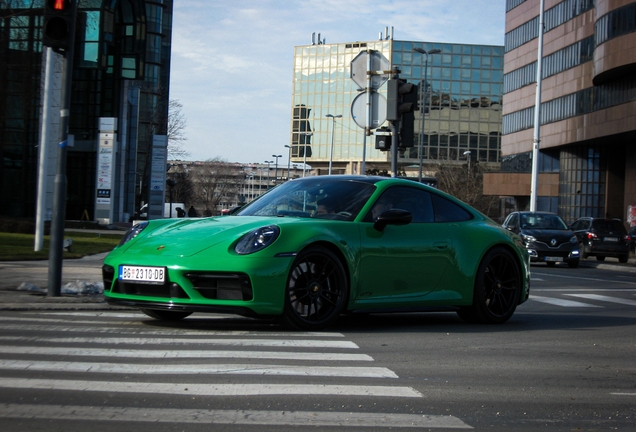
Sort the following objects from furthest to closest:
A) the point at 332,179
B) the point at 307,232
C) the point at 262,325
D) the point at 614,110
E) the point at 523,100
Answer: the point at 523,100, the point at 614,110, the point at 332,179, the point at 262,325, the point at 307,232

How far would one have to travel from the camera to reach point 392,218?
8.64 metres

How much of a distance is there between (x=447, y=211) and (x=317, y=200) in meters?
1.57

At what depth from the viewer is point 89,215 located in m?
59.2

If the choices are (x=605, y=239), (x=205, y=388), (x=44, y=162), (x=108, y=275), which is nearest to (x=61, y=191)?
(x=108, y=275)

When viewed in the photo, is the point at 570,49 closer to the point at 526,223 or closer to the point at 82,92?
the point at 82,92

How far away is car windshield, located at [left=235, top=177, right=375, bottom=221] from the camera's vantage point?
879 cm

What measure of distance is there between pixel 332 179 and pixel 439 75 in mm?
107327

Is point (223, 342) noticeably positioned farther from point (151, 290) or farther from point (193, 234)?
point (193, 234)

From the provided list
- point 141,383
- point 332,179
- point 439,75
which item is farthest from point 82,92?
point 439,75

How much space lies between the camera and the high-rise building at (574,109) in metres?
52.6

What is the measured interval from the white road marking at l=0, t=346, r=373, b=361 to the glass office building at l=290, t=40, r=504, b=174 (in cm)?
10576

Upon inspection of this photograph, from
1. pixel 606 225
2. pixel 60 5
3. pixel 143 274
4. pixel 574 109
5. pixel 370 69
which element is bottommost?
pixel 143 274

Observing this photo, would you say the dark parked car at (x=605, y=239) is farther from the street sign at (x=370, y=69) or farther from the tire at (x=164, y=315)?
the tire at (x=164, y=315)

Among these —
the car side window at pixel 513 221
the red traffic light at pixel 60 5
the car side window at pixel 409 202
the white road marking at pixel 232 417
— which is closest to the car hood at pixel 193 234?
the car side window at pixel 409 202
